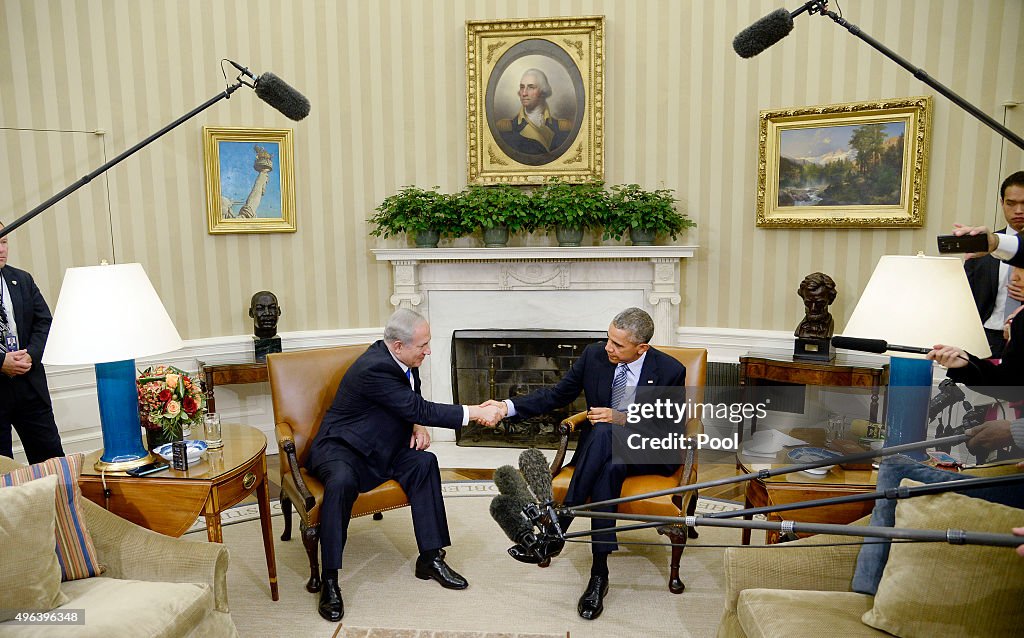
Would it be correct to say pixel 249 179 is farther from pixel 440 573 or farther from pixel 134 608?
pixel 134 608

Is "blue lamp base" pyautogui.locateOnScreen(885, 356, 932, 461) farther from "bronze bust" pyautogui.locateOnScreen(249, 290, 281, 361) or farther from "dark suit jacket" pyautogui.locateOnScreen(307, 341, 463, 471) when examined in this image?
"bronze bust" pyautogui.locateOnScreen(249, 290, 281, 361)

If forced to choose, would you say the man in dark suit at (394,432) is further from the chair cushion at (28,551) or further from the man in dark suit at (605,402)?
the chair cushion at (28,551)

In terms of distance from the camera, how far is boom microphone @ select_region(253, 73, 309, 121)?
270 centimetres

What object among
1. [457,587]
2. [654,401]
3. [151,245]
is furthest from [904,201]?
[151,245]

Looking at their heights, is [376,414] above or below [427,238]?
below

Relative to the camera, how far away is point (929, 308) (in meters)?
2.50

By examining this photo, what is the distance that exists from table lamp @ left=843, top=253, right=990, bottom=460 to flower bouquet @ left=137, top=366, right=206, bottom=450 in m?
2.77

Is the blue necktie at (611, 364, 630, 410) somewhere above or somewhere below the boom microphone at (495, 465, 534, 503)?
below

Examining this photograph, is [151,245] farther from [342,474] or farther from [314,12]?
[342,474]

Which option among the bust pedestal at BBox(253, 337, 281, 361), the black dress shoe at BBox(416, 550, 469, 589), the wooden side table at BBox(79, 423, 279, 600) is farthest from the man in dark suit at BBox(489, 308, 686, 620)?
the bust pedestal at BBox(253, 337, 281, 361)

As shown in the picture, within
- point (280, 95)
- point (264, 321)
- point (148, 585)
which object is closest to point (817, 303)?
point (280, 95)

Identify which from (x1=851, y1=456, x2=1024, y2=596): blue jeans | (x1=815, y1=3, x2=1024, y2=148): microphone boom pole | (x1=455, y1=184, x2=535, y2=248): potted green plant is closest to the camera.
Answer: (x1=815, y1=3, x2=1024, y2=148): microphone boom pole

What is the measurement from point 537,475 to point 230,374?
4275 mm

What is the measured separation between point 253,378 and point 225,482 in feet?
7.92
